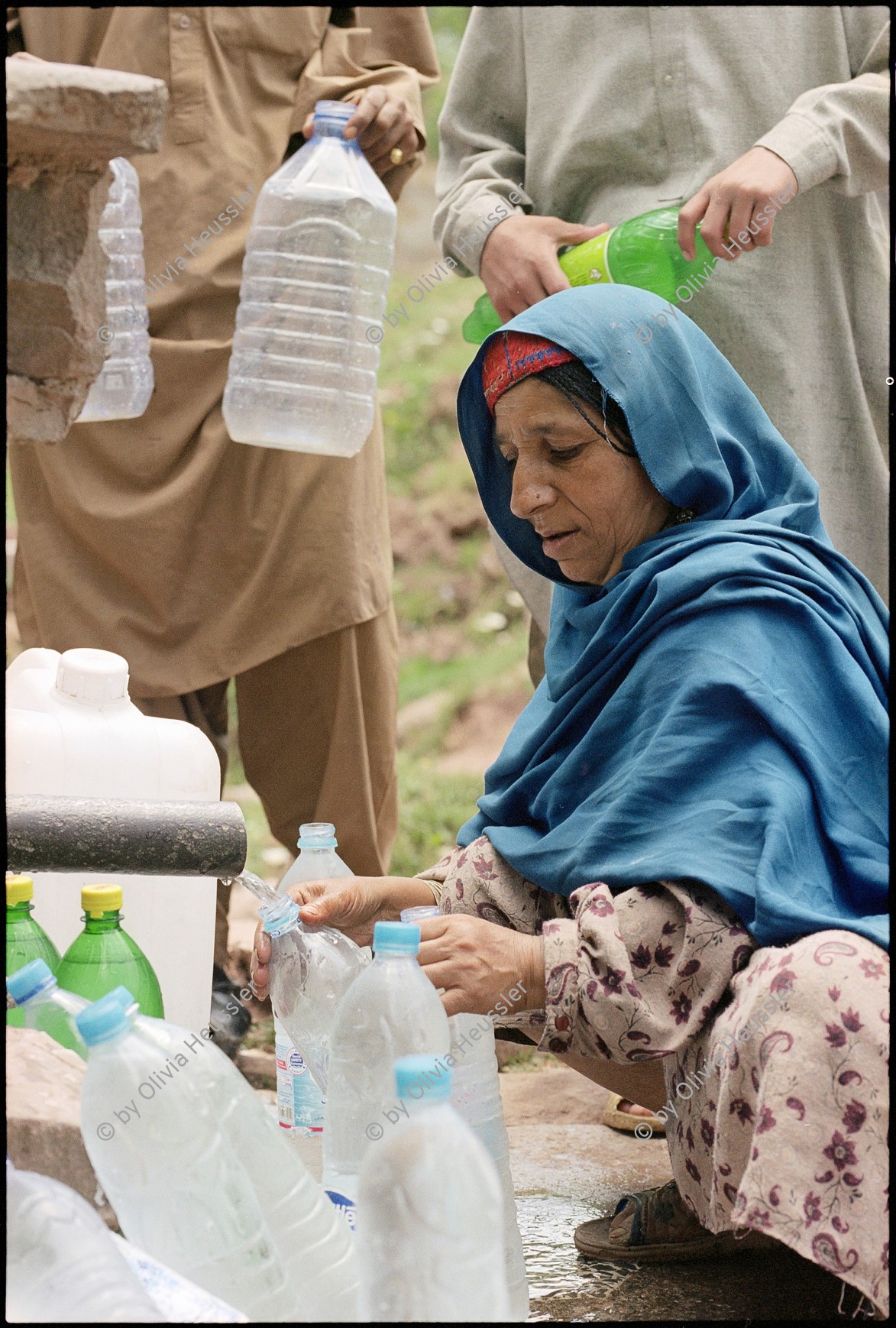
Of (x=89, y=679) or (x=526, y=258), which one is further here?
(x=526, y=258)

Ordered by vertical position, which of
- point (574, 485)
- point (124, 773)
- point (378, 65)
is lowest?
point (124, 773)

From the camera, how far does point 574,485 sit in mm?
2307

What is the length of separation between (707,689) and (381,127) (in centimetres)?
198

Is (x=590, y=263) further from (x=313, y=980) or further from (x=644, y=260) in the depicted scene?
(x=313, y=980)

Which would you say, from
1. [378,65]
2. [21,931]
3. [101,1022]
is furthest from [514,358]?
[378,65]

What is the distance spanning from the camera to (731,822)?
1981 mm

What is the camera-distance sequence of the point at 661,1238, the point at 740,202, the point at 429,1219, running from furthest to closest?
the point at 740,202 < the point at 661,1238 < the point at 429,1219

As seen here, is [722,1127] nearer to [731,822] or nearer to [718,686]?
[731,822]

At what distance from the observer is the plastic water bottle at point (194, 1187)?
1526mm

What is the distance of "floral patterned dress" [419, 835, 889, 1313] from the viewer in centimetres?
171

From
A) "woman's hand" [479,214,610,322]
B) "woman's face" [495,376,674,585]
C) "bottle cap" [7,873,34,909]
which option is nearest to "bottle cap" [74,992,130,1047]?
"bottle cap" [7,873,34,909]

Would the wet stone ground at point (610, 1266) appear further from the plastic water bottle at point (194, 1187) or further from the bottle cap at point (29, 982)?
the bottle cap at point (29, 982)

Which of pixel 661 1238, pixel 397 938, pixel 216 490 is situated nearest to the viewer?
pixel 397 938

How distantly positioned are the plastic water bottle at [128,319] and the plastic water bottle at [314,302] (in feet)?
0.68
